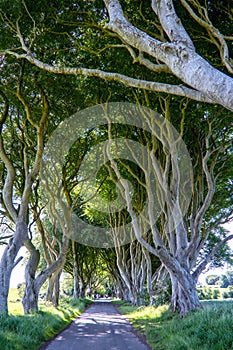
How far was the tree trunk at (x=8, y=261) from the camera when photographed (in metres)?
10.3

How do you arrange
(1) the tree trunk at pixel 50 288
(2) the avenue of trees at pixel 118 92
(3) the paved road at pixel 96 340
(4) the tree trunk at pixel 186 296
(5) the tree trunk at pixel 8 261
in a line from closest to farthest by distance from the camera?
(2) the avenue of trees at pixel 118 92 → (3) the paved road at pixel 96 340 → (5) the tree trunk at pixel 8 261 → (4) the tree trunk at pixel 186 296 → (1) the tree trunk at pixel 50 288

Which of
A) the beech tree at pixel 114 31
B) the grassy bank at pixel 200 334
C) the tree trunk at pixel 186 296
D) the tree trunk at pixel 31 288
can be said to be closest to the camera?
the beech tree at pixel 114 31

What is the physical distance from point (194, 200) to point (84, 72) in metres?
9.48

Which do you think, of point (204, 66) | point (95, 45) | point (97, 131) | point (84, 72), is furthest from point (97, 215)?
point (204, 66)

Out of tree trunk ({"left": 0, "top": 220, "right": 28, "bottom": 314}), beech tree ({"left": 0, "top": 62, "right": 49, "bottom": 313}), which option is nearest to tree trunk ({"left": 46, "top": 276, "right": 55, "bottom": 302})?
beech tree ({"left": 0, "top": 62, "right": 49, "bottom": 313})

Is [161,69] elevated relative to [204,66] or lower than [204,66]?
elevated

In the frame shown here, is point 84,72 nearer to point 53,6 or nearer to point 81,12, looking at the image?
point 81,12

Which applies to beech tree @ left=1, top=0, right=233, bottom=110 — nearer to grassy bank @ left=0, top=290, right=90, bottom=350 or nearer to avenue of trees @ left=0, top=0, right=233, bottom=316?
avenue of trees @ left=0, top=0, right=233, bottom=316

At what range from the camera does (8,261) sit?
10.8 m

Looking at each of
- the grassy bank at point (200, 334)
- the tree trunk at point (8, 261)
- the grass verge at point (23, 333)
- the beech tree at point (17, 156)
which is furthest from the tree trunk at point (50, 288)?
the grassy bank at point (200, 334)

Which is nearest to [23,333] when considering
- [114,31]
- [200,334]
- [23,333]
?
[23,333]

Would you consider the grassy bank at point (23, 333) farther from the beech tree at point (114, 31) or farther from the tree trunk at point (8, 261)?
the beech tree at point (114, 31)

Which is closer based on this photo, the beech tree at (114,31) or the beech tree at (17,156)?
the beech tree at (114,31)

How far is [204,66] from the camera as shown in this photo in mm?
4285
